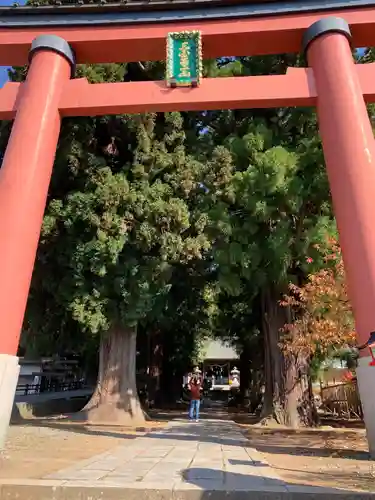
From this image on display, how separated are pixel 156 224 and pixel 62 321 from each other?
4.85 metres

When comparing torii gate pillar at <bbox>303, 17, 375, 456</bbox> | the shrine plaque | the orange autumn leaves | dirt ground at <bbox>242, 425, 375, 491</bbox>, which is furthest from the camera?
the orange autumn leaves

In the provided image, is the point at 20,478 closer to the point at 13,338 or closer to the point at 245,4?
the point at 13,338

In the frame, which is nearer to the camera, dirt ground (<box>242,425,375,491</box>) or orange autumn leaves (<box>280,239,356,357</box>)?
dirt ground (<box>242,425,375,491</box>)

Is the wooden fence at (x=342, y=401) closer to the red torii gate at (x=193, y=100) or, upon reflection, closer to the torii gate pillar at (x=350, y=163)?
the torii gate pillar at (x=350, y=163)

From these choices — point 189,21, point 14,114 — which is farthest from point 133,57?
point 14,114

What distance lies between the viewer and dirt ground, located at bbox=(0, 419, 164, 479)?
14.9 feet

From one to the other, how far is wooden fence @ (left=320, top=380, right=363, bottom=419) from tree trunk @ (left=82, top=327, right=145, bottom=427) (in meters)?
5.93

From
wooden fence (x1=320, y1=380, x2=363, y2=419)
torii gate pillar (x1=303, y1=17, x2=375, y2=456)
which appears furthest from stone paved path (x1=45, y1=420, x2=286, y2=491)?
wooden fence (x1=320, y1=380, x2=363, y2=419)

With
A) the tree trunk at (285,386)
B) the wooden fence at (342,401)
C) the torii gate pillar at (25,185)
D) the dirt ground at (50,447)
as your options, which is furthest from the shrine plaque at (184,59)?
the wooden fence at (342,401)

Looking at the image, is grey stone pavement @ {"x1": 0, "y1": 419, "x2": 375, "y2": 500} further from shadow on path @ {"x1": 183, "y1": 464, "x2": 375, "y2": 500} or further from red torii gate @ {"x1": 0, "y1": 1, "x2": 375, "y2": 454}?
red torii gate @ {"x1": 0, "y1": 1, "x2": 375, "y2": 454}

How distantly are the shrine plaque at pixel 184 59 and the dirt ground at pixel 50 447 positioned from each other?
5644 millimetres

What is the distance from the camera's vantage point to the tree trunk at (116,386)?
435 inches

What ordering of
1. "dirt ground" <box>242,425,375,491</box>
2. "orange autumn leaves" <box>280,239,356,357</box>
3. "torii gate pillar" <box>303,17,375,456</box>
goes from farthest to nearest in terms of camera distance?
"orange autumn leaves" <box>280,239,356,357</box>, "torii gate pillar" <box>303,17,375,456</box>, "dirt ground" <box>242,425,375,491</box>

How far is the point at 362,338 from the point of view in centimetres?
550
